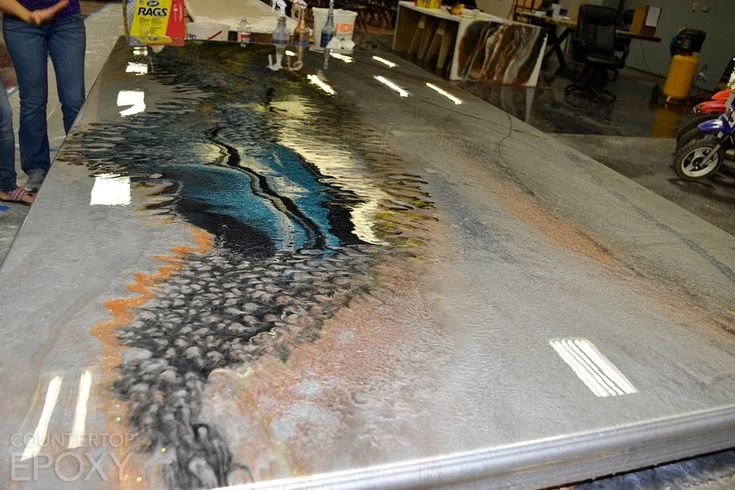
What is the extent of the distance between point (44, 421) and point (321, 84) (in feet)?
5.93

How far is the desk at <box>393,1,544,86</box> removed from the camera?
5.88 metres

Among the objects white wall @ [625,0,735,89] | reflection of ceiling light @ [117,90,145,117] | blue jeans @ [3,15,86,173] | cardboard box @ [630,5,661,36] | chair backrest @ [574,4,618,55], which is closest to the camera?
reflection of ceiling light @ [117,90,145,117]

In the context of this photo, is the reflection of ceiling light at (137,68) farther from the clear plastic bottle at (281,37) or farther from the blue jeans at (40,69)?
the clear plastic bottle at (281,37)

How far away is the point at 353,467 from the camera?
546 mm

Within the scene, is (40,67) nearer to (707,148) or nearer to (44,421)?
(44,421)

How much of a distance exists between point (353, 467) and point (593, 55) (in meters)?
6.74

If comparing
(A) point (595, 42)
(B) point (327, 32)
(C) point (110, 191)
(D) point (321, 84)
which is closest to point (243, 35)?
(B) point (327, 32)

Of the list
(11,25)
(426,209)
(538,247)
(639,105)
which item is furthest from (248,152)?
(639,105)

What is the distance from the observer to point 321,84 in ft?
7.11

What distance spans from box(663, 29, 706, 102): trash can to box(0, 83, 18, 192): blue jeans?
6599 millimetres

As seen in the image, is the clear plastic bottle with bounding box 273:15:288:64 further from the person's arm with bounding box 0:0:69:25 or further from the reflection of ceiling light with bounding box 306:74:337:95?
the person's arm with bounding box 0:0:69:25

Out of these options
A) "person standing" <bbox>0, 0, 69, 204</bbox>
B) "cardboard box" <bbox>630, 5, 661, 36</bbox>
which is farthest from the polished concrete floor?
"person standing" <bbox>0, 0, 69, 204</bbox>

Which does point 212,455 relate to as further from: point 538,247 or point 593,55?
point 593,55

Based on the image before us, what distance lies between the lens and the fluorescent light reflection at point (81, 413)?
1.76 ft
